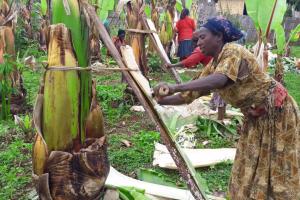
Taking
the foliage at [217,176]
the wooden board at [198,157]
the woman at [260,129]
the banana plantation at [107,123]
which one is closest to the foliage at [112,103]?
the banana plantation at [107,123]

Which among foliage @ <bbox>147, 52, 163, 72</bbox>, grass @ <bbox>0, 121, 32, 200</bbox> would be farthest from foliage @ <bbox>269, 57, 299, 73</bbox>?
grass @ <bbox>0, 121, 32, 200</bbox>

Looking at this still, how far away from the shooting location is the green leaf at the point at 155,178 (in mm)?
3643

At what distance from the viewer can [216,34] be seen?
2385 mm

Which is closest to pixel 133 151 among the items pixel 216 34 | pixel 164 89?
pixel 216 34

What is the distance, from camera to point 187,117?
5312 millimetres

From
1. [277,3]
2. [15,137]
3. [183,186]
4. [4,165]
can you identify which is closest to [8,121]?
[15,137]

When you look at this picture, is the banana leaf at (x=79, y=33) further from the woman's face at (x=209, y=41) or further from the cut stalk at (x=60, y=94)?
the woman's face at (x=209, y=41)

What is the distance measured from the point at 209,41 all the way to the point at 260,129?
0.66 meters

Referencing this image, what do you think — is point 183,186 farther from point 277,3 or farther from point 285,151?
point 277,3

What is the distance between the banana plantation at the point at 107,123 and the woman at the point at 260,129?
0.26ft

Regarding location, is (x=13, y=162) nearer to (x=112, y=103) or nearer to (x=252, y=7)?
(x=112, y=103)

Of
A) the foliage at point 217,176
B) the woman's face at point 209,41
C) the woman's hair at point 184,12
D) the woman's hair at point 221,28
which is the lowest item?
the foliage at point 217,176

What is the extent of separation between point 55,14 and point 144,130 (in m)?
3.05

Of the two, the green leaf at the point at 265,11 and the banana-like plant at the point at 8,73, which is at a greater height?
the green leaf at the point at 265,11
